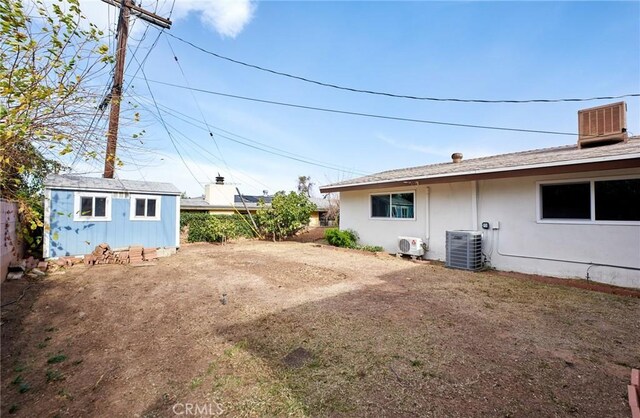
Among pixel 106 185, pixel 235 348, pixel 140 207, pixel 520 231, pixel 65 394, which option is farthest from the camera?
pixel 140 207

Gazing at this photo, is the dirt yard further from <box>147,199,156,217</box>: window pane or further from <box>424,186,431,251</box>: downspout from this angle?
<box>147,199,156,217</box>: window pane

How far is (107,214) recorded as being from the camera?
9.26m

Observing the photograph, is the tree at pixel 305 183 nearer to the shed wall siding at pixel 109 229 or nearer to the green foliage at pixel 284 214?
the green foliage at pixel 284 214

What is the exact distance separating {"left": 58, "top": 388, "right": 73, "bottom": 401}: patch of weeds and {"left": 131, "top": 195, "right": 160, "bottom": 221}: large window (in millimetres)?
8364

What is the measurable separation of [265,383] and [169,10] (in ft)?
37.9

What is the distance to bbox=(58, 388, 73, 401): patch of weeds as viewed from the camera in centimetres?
249

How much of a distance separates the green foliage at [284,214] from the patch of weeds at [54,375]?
1155 cm

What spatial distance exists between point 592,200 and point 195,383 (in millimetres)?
8174

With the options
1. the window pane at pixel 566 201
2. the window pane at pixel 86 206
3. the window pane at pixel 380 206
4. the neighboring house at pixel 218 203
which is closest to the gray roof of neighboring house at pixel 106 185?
the window pane at pixel 86 206

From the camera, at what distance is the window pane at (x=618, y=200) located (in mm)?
5609

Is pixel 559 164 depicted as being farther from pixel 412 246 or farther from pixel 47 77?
pixel 47 77

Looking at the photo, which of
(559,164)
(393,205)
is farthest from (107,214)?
(559,164)

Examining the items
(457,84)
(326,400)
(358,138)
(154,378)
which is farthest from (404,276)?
(358,138)

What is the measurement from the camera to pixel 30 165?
488 centimetres
